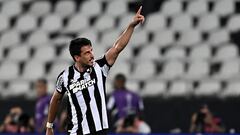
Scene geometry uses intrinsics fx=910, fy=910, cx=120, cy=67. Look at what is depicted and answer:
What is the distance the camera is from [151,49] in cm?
1677

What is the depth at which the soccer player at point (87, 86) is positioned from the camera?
320 inches

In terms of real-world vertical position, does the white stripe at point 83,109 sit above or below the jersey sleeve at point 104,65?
below

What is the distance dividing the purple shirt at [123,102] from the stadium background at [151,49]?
1.21 meters

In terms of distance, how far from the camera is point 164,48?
16.9m

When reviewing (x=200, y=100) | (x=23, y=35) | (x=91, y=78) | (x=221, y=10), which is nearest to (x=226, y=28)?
(x=221, y=10)

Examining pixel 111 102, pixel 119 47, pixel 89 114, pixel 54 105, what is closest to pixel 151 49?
pixel 111 102

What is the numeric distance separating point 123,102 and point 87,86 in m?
5.94

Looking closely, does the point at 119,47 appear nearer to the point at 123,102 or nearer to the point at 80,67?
the point at 80,67

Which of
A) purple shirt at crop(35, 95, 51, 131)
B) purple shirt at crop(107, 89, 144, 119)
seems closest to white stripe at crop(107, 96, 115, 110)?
purple shirt at crop(107, 89, 144, 119)

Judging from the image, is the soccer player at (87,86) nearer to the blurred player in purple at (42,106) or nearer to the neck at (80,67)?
the neck at (80,67)

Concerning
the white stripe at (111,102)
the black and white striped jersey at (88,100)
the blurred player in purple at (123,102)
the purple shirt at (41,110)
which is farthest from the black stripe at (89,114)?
the purple shirt at (41,110)

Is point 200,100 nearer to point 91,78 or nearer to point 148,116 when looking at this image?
point 148,116

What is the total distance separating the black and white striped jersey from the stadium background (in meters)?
6.68

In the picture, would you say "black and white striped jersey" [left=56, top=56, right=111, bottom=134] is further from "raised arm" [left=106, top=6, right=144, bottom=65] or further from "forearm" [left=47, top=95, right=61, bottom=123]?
"forearm" [left=47, top=95, right=61, bottom=123]
